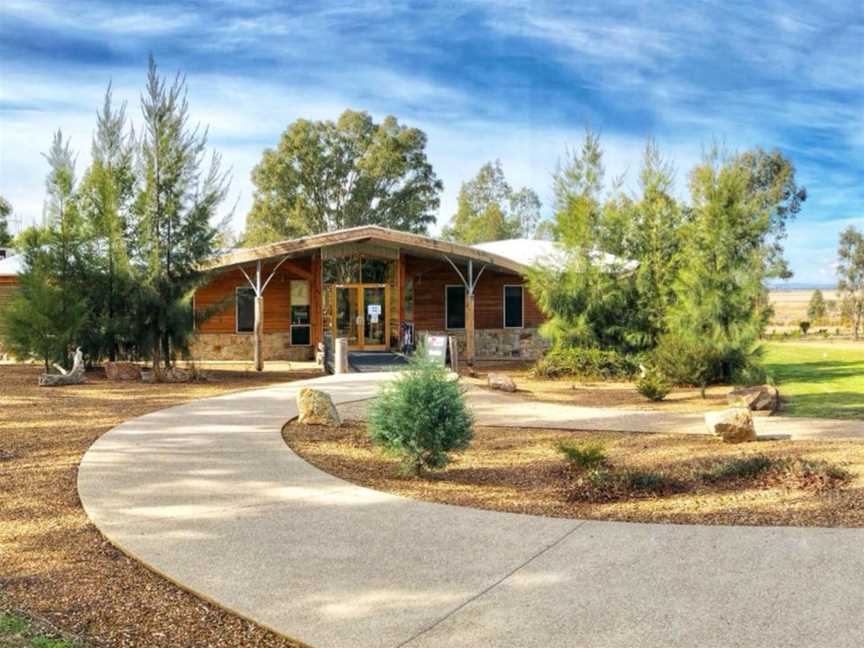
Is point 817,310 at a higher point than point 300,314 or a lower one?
higher

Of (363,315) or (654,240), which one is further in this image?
(363,315)

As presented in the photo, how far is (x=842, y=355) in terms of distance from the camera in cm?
2573

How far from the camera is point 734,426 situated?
344 inches

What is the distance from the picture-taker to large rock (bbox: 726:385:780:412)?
11750mm

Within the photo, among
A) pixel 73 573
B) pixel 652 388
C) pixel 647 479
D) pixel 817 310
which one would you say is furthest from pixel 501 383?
pixel 817 310

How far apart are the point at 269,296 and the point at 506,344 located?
7566mm

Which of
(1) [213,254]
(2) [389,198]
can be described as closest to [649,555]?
(1) [213,254]

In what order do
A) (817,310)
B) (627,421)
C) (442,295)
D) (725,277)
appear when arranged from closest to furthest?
(627,421) < (725,277) < (442,295) < (817,310)

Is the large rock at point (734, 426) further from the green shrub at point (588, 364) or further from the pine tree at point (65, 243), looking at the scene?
the pine tree at point (65, 243)

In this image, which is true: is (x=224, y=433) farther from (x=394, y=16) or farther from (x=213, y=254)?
(x=394, y=16)

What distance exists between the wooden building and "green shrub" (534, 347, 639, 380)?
10.9 feet

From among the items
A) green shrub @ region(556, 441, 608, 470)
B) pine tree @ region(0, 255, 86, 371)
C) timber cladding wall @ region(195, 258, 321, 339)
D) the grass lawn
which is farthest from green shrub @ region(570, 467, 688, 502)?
timber cladding wall @ region(195, 258, 321, 339)

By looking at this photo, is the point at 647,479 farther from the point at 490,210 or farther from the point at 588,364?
the point at 490,210

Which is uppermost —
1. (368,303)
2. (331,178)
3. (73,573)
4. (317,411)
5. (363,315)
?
(331,178)
